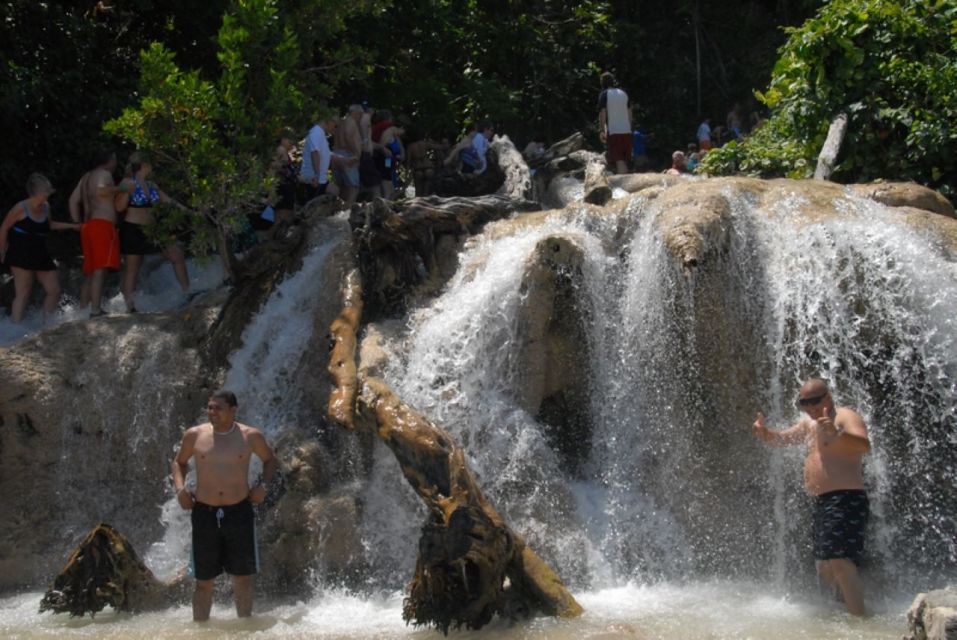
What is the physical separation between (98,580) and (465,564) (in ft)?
8.79

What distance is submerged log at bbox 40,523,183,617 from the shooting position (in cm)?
859

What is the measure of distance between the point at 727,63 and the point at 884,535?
15.4m

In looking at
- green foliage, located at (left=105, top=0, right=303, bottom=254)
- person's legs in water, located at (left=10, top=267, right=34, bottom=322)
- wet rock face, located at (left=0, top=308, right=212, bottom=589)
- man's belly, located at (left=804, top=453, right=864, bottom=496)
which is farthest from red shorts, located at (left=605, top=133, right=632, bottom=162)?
man's belly, located at (left=804, top=453, right=864, bottom=496)

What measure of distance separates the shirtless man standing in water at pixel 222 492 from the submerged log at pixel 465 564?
1083 millimetres

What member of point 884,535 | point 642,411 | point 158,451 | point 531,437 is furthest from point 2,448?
point 884,535

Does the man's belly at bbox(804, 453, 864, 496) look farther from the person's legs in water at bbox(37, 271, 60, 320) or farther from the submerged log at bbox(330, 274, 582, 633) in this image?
the person's legs in water at bbox(37, 271, 60, 320)

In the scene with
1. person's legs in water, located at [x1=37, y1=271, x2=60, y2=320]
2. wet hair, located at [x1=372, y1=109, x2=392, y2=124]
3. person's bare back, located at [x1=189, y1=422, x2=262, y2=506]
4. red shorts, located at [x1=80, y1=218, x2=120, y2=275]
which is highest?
wet hair, located at [x1=372, y1=109, x2=392, y2=124]

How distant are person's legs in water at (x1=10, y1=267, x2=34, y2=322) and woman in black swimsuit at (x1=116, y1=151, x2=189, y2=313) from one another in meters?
0.97

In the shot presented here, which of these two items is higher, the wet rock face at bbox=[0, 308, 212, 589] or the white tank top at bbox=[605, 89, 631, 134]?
the white tank top at bbox=[605, 89, 631, 134]

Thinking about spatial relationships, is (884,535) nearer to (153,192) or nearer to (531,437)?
(531,437)

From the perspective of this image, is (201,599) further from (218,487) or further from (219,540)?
(218,487)

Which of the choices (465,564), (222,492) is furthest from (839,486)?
(222,492)

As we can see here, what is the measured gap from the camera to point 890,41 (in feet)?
42.2

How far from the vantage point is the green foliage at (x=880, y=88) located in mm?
12203
